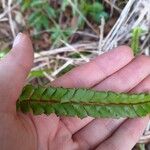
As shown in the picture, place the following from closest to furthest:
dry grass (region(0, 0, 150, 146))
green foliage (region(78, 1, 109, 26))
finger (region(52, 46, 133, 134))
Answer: finger (region(52, 46, 133, 134)), dry grass (region(0, 0, 150, 146)), green foliage (region(78, 1, 109, 26))

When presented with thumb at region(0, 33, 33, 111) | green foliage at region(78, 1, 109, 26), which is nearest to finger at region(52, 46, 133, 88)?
thumb at region(0, 33, 33, 111)

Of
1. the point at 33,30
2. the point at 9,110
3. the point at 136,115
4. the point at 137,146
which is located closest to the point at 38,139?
the point at 9,110

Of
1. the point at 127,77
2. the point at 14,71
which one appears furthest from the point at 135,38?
the point at 14,71

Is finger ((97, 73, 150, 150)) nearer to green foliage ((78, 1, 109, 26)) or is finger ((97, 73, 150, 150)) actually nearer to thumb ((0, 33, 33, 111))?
thumb ((0, 33, 33, 111))

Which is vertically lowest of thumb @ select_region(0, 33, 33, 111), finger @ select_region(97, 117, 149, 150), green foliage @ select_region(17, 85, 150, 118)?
finger @ select_region(97, 117, 149, 150)

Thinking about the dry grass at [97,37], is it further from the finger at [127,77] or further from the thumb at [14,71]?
the thumb at [14,71]

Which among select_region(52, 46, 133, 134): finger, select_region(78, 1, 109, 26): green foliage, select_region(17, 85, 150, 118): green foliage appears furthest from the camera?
select_region(78, 1, 109, 26): green foliage

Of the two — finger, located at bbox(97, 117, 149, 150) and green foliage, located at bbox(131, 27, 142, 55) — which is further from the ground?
green foliage, located at bbox(131, 27, 142, 55)

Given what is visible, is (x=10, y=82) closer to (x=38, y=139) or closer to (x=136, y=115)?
(x=38, y=139)
